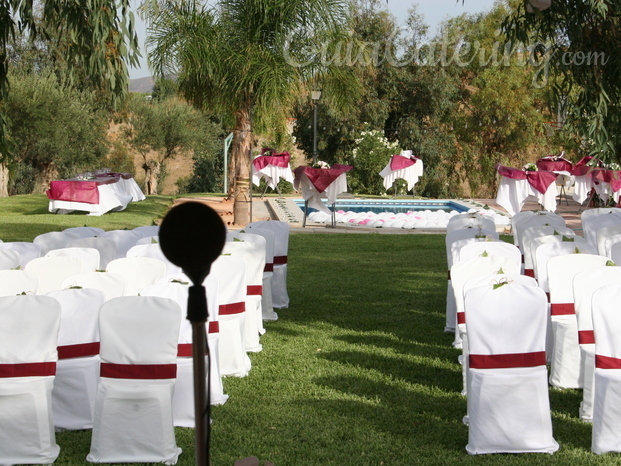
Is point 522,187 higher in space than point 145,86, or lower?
lower

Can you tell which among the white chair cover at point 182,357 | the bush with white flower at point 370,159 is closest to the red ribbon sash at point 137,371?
the white chair cover at point 182,357

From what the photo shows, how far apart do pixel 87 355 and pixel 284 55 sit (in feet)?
40.2

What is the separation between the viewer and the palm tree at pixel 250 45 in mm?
15727

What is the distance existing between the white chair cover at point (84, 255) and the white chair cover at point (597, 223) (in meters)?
5.19

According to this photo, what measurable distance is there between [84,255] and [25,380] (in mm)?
2217

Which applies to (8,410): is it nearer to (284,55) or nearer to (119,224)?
(284,55)

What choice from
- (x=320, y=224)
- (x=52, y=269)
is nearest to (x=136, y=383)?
(x=52, y=269)

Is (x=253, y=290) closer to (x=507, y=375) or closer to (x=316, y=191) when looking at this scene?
(x=507, y=375)

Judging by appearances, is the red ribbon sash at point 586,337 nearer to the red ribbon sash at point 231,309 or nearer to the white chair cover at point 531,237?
the white chair cover at point 531,237

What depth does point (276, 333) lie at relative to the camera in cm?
764

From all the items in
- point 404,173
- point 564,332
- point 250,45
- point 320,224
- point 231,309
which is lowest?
point 320,224

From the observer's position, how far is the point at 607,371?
437cm

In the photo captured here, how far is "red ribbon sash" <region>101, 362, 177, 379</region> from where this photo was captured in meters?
4.24
